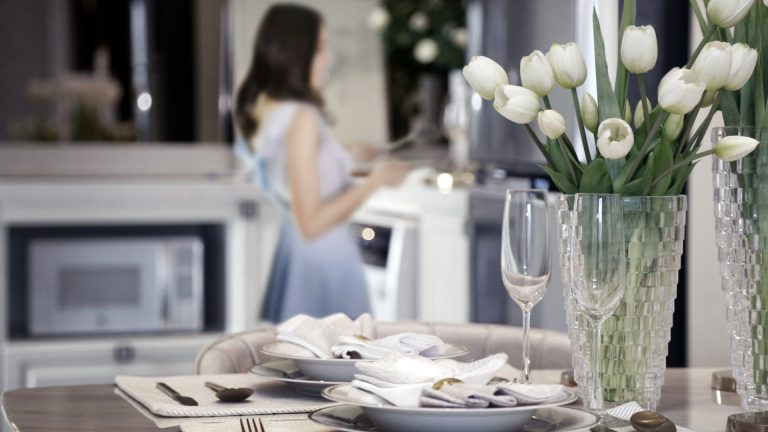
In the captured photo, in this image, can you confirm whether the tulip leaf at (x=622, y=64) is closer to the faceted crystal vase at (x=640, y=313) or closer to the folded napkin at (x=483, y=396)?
the faceted crystal vase at (x=640, y=313)

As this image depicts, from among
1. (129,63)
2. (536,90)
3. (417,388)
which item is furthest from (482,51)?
(417,388)

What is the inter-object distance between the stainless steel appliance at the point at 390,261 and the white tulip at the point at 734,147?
2.13 meters

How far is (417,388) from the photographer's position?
89 centimetres

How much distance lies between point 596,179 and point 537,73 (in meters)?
0.11

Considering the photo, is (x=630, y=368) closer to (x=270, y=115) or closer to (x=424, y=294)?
(x=424, y=294)

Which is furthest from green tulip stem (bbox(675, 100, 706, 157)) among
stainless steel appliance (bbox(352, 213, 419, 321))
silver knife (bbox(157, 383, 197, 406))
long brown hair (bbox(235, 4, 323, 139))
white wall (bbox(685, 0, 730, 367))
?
long brown hair (bbox(235, 4, 323, 139))

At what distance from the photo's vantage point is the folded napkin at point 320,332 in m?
1.16

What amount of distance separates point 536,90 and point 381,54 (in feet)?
8.45

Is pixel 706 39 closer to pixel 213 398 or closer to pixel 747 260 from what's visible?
pixel 747 260

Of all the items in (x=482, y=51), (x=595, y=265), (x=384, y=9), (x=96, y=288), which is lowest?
(x=96, y=288)

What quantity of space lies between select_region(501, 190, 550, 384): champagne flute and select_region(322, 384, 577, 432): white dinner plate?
163mm

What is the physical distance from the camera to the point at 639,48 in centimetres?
99

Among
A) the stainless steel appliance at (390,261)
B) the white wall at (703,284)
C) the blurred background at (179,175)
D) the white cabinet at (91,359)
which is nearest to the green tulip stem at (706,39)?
the white wall at (703,284)

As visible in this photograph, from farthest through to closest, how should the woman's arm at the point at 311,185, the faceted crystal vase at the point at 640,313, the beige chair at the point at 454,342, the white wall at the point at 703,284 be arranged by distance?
the woman's arm at the point at 311,185 < the white wall at the point at 703,284 < the beige chair at the point at 454,342 < the faceted crystal vase at the point at 640,313
